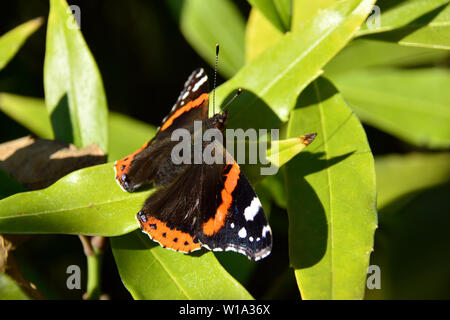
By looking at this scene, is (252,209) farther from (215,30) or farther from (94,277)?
(215,30)

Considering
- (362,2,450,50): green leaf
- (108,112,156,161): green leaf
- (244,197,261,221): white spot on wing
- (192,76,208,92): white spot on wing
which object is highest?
(362,2,450,50): green leaf

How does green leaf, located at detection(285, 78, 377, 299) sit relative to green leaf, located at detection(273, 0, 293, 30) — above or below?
below

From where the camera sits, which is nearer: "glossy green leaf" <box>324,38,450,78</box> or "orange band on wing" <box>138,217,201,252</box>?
"orange band on wing" <box>138,217,201,252</box>

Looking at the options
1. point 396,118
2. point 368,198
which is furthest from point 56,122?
point 396,118

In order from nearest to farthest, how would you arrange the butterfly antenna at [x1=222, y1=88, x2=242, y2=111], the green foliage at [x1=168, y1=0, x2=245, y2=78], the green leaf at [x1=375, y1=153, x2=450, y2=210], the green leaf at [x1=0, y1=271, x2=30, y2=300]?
the green leaf at [x1=0, y1=271, x2=30, y2=300], the butterfly antenna at [x1=222, y1=88, x2=242, y2=111], the green foliage at [x1=168, y1=0, x2=245, y2=78], the green leaf at [x1=375, y1=153, x2=450, y2=210]

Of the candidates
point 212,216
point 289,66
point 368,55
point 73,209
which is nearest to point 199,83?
point 289,66

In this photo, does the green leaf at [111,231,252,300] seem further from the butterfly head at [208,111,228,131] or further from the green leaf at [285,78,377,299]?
→ the butterfly head at [208,111,228,131]

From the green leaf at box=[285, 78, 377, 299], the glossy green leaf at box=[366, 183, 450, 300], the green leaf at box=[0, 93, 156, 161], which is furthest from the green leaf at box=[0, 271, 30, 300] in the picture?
the glossy green leaf at box=[366, 183, 450, 300]
